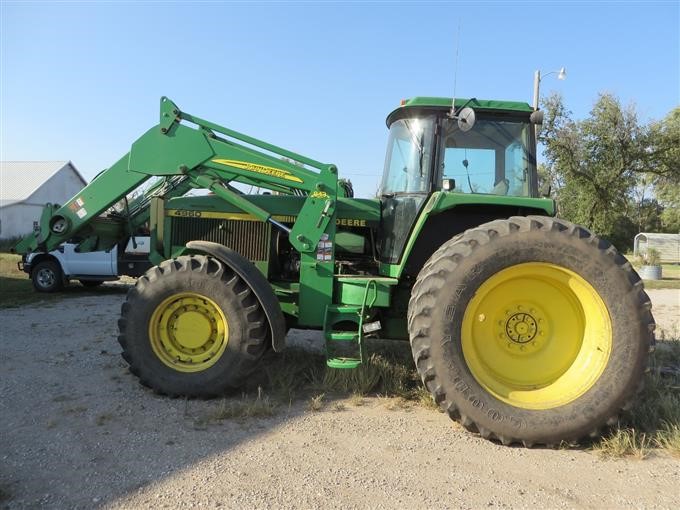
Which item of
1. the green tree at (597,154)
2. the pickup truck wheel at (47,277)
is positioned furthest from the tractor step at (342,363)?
the green tree at (597,154)

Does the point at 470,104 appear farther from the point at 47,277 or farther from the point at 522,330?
the point at 47,277

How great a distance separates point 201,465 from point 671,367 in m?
4.81

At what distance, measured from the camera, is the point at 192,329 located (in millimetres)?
4242

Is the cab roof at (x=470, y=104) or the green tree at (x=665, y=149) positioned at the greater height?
the green tree at (x=665, y=149)

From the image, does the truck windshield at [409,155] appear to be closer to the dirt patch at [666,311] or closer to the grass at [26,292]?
the dirt patch at [666,311]

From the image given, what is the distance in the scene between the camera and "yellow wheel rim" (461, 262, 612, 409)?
360 cm

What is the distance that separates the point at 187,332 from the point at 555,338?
298 centimetres

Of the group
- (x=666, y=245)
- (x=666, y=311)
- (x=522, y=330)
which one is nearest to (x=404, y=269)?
(x=522, y=330)

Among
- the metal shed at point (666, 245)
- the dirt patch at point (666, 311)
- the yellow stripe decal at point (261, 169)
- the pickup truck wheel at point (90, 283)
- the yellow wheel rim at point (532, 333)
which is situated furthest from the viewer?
the metal shed at point (666, 245)

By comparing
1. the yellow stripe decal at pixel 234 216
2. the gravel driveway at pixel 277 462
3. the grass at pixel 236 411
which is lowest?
the gravel driveway at pixel 277 462

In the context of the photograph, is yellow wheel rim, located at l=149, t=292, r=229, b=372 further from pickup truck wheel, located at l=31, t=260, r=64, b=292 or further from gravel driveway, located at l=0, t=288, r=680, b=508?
pickup truck wheel, located at l=31, t=260, r=64, b=292

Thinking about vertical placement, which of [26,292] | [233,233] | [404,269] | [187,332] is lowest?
[26,292]

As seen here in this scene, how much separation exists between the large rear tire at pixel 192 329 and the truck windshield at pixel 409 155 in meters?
1.69

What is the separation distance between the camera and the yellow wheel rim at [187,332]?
4.21 metres
